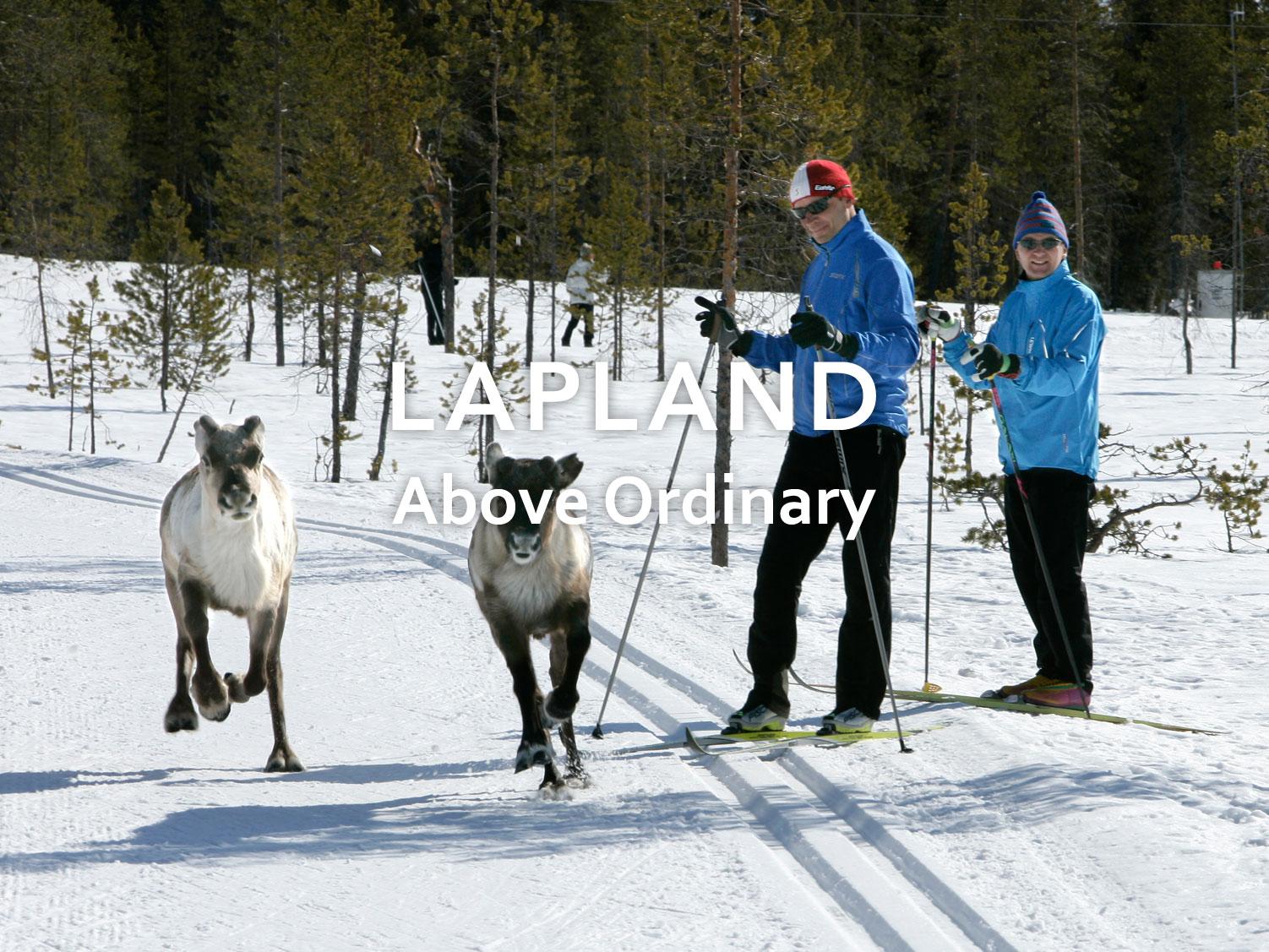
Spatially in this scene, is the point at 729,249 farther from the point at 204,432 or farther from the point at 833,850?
the point at 833,850

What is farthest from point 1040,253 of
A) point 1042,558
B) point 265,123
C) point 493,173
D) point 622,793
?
point 265,123

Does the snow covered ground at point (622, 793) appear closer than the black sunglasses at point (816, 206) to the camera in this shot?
Yes

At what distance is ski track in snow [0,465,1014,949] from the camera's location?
12.2 feet

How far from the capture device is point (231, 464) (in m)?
5.12

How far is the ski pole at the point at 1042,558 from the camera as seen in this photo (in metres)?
6.11

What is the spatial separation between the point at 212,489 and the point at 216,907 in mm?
1824

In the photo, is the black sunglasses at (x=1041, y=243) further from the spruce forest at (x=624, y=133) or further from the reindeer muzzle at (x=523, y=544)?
the spruce forest at (x=624, y=133)

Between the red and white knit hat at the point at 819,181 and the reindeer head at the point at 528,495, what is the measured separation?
1.53m

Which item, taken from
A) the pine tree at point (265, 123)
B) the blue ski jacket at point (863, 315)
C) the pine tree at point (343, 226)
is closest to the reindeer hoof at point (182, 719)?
the blue ski jacket at point (863, 315)

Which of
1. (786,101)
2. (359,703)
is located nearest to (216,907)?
(359,703)

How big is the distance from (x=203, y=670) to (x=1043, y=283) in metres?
3.99

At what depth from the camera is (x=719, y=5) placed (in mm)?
13500

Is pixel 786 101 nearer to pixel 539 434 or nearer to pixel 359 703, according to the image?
pixel 359 703

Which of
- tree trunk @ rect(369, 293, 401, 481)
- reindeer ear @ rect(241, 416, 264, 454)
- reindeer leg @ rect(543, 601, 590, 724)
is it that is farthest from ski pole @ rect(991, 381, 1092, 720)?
tree trunk @ rect(369, 293, 401, 481)
